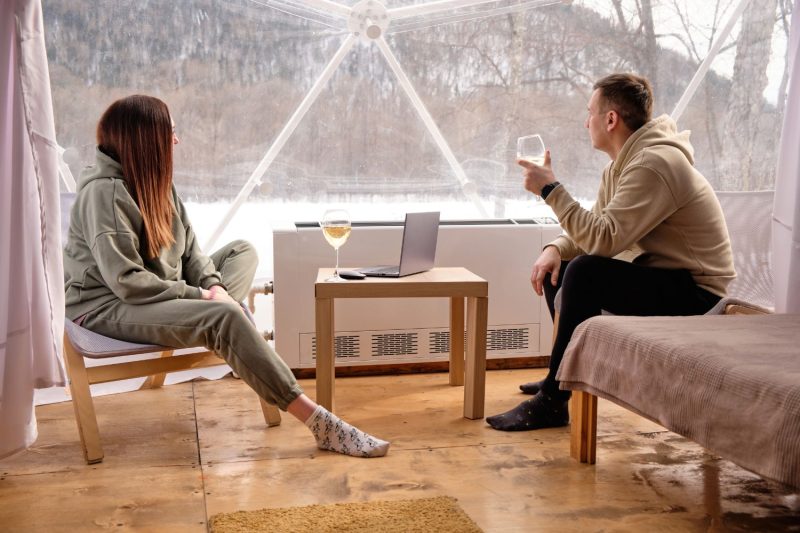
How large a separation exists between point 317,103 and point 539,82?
1.14 meters

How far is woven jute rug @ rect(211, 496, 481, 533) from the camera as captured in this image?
221 centimetres

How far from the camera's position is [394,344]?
391cm

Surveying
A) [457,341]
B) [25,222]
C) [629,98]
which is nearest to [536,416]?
[457,341]

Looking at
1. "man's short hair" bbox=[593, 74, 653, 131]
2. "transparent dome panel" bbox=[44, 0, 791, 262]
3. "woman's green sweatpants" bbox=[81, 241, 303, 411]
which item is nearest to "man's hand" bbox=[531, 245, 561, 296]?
"man's short hair" bbox=[593, 74, 653, 131]

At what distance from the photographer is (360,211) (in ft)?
14.5

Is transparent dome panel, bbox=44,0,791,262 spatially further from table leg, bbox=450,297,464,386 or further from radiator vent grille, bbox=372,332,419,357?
table leg, bbox=450,297,464,386

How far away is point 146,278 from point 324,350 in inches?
27.0

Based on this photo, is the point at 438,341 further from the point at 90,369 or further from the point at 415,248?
the point at 90,369

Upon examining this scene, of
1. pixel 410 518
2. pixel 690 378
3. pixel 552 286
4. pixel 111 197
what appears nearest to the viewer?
pixel 690 378

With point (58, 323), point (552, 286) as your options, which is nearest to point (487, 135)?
point (552, 286)

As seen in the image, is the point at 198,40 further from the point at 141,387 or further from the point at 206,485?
the point at 206,485

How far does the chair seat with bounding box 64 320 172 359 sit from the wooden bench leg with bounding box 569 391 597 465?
4.32 feet

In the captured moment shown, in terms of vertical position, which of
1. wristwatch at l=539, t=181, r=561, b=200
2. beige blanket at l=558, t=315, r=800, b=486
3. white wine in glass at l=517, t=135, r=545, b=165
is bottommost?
beige blanket at l=558, t=315, r=800, b=486

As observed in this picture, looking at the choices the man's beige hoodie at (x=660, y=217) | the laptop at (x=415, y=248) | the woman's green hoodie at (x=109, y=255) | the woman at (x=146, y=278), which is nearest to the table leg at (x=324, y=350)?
the laptop at (x=415, y=248)
